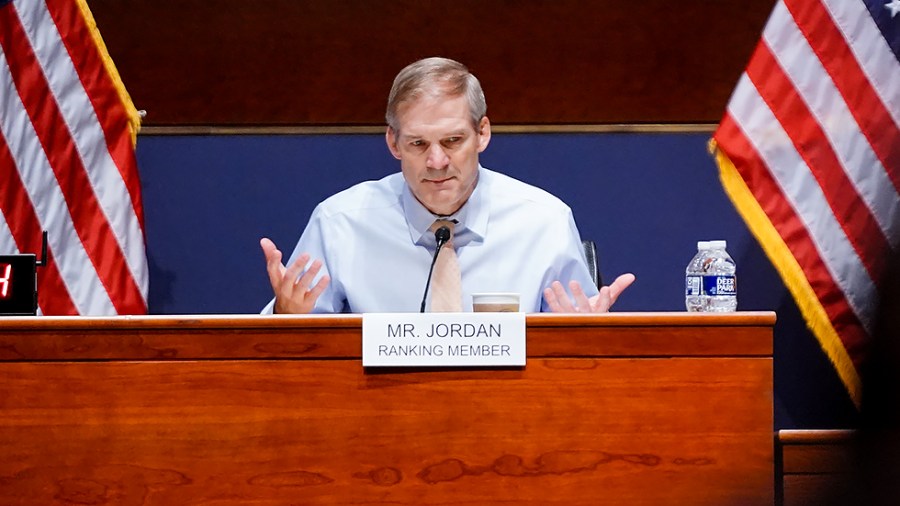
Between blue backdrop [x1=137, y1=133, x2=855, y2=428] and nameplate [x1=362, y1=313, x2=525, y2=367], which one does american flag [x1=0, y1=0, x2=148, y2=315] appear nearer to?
blue backdrop [x1=137, y1=133, x2=855, y2=428]

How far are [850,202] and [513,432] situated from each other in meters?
1.56

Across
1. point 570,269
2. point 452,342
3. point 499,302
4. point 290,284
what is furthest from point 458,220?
point 452,342

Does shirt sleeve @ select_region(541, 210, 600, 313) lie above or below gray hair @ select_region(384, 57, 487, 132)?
below

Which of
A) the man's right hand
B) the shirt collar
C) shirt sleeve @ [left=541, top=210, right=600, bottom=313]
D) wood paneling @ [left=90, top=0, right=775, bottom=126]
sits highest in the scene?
wood paneling @ [left=90, top=0, right=775, bottom=126]

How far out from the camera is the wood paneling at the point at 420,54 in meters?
3.46

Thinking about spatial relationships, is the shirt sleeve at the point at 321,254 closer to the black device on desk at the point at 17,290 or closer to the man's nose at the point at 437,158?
the man's nose at the point at 437,158

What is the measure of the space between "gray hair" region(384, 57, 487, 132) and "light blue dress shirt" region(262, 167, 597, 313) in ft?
0.79

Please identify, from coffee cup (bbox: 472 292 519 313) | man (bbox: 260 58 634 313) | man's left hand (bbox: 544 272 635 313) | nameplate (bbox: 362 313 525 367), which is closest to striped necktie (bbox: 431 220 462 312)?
man (bbox: 260 58 634 313)

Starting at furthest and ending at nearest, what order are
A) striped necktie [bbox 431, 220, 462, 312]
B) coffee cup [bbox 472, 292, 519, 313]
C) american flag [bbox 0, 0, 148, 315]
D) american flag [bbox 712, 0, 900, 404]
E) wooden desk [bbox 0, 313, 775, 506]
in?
american flag [bbox 0, 0, 148, 315], american flag [bbox 712, 0, 900, 404], striped necktie [bbox 431, 220, 462, 312], coffee cup [bbox 472, 292, 519, 313], wooden desk [bbox 0, 313, 775, 506]

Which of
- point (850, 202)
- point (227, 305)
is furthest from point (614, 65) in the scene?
point (227, 305)

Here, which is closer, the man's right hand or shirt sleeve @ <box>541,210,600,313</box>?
the man's right hand

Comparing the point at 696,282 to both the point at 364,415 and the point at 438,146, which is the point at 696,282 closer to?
the point at 438,146

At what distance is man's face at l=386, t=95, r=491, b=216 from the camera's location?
268cm

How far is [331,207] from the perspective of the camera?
2.91 meters
